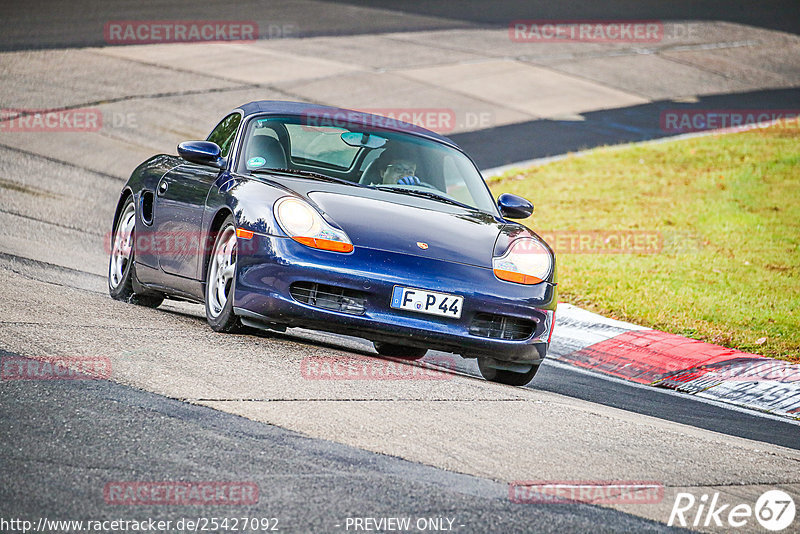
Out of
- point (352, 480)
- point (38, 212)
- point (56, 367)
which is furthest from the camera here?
point (38, 212)

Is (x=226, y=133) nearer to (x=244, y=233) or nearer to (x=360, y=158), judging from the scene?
(x=360, y=158)

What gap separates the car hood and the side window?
4.19 feet

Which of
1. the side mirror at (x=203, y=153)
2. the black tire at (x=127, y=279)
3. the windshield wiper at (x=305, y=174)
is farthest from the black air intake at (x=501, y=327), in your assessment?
the black tire at (x=127, y=279)

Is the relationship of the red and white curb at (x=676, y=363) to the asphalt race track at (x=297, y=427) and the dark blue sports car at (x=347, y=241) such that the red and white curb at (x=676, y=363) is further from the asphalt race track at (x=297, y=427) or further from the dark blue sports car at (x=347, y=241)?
the dark blue sports car at (x=347, y=241)

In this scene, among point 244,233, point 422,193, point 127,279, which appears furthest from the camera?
point 127,279

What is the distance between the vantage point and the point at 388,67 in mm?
23312

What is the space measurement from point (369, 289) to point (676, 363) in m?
3.16

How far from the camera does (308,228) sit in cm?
632

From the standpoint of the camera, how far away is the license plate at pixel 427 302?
6250 mm

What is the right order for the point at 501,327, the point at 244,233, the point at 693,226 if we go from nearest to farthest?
1. the point at 244,233
2. the point at 501,327
3. the point at 693,226

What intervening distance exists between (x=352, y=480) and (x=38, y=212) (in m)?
8.81

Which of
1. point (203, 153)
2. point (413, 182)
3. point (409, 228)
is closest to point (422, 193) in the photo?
point (413, 182)

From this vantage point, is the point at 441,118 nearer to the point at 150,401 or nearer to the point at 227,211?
the point at 227,211

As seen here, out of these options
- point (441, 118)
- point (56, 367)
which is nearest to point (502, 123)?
point (441, 118)
